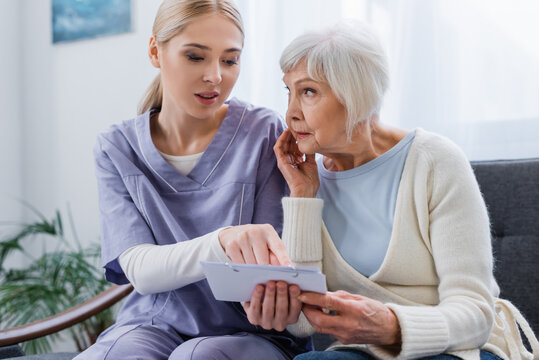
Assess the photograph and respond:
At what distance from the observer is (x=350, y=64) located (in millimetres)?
1287

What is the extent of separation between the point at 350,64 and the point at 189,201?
54 cm

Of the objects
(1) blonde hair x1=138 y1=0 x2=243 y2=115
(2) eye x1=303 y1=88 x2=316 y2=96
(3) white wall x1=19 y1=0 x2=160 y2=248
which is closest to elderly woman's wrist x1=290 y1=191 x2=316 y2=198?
(2) eye x1=303 y1=88 x2=316 y2=96

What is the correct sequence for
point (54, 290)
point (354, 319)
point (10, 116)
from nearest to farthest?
1. point (354, 319)
2. point (54, 290)
3. point (10, 116)

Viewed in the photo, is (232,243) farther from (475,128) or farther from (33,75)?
(33,75)

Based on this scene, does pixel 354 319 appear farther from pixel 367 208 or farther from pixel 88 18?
pixel 88 18

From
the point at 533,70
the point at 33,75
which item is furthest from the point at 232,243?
the point at 33,75

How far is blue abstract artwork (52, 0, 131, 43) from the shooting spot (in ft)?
9.32

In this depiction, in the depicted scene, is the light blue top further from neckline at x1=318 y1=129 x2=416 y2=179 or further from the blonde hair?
the blonde hair

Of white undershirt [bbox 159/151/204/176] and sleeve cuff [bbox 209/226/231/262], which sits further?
white undershirt [bbox 159/151/204/176]

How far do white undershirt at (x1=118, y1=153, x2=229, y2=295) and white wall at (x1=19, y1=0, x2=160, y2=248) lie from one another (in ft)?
5.09

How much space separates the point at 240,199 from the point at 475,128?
0.93 m

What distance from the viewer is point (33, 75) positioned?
321cm

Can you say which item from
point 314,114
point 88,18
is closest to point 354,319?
point 314,114

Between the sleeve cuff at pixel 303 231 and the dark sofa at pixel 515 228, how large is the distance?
60 cm
